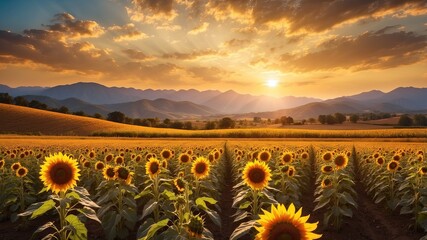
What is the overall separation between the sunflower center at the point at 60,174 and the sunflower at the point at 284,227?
4272 millimetres

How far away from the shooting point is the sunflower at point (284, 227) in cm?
320

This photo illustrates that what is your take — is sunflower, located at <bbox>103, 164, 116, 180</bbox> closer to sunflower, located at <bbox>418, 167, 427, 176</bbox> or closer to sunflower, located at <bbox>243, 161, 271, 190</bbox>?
sunflower, located at <bbox>243, 161, 271, 190</bbox>

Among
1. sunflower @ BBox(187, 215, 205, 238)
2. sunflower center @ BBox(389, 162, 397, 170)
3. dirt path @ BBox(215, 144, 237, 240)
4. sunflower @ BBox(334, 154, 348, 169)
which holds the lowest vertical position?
dirt path @ BBox(215, 144, 237, 240)

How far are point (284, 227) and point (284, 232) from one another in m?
0.04

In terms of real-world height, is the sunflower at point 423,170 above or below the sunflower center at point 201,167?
below

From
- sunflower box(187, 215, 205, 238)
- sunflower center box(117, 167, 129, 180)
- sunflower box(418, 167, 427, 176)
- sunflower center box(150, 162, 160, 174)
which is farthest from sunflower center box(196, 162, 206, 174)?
sunflower box(418, 167, 427, 176)

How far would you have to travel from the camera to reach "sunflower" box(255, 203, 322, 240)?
320cm

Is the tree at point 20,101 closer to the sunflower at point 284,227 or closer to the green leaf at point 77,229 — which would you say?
the green leaf at point 77,229

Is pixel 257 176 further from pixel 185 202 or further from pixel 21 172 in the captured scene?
pixel 21 172

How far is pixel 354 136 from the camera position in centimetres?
6322

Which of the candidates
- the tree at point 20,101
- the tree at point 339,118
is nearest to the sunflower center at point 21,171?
the tree at point 339,118

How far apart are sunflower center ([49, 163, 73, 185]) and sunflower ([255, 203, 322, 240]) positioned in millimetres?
Result: 4272

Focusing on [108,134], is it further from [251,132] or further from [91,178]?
[91,178]

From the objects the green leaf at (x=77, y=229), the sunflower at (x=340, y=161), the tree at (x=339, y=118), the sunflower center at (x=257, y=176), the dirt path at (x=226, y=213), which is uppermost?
the tree at (x=339, y=118)
